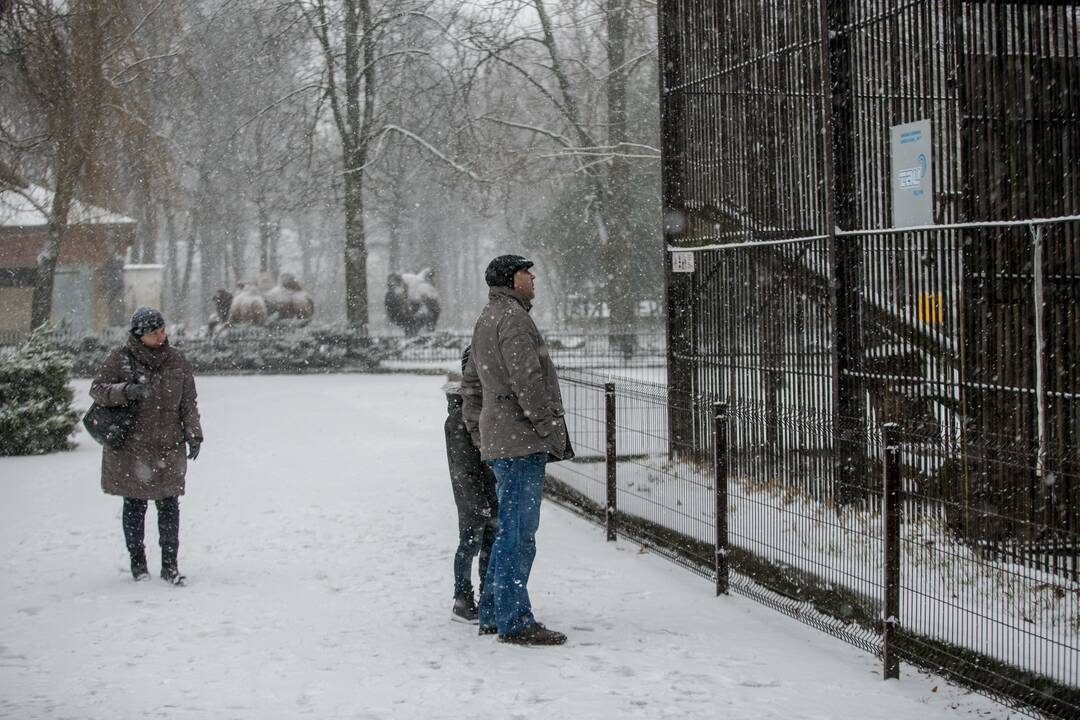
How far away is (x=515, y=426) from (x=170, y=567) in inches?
121

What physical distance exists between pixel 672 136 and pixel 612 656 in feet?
26.2

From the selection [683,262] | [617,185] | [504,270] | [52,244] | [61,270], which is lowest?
[504,270]

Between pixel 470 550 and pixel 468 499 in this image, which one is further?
pixel 470 550

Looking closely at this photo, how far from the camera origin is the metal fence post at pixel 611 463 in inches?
363

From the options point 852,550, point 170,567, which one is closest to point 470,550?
point 852,550

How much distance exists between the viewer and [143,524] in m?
8.09

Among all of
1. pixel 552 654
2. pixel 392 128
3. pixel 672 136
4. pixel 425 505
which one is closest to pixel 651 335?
pixel 392 128

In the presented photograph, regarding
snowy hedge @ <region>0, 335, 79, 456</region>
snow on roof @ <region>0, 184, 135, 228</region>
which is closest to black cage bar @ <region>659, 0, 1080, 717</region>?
snowy hedge @ <region>0, 335, 79, 456</region>

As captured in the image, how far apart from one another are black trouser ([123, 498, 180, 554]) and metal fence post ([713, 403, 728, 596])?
11.5ft

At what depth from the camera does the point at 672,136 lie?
43.2ft

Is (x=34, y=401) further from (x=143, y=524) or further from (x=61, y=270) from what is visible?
(x=61, y=270)

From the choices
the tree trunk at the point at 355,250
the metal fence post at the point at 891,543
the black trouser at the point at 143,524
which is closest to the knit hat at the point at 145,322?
the black trouser at the point at 143,524

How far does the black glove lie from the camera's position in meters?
7.96

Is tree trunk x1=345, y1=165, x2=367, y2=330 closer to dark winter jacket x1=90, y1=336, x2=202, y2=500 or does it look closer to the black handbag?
dark winter jacket x1=90, y1=336, x2=202, y2=500
